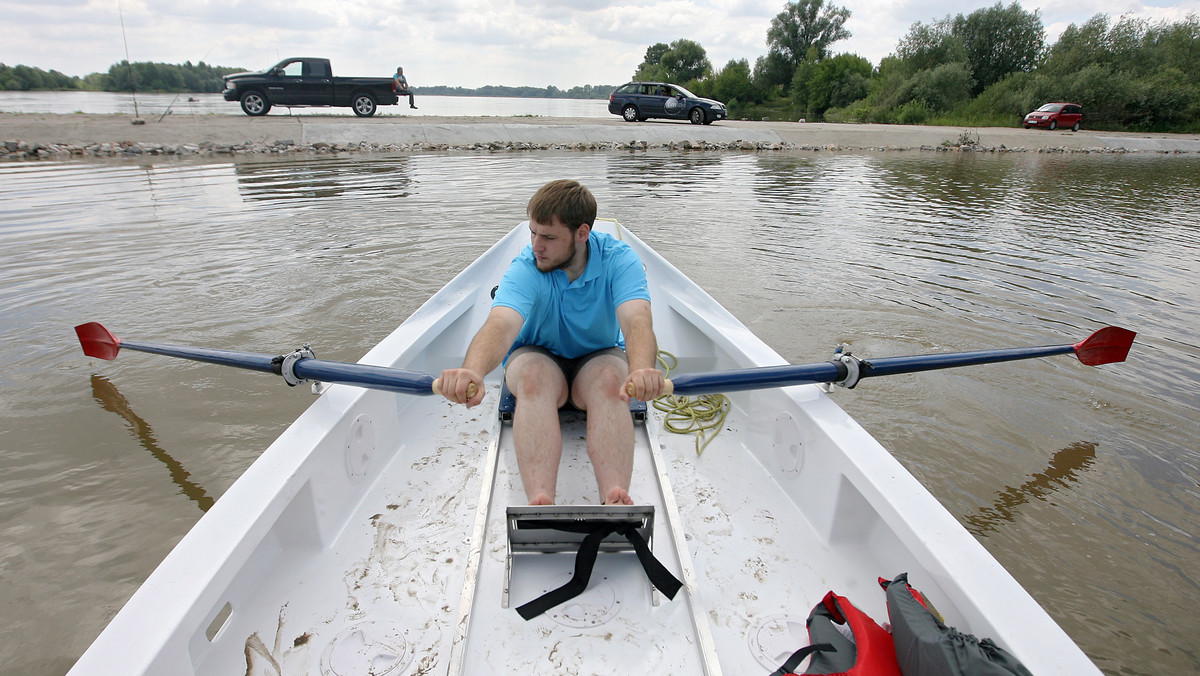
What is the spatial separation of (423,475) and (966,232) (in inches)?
310

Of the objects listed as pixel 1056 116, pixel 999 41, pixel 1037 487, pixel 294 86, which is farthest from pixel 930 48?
pixel 1037 487

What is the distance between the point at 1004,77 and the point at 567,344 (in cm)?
4240

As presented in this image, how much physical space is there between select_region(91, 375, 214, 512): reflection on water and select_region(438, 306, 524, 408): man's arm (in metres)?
1.45

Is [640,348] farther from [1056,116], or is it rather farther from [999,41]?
[999,41]

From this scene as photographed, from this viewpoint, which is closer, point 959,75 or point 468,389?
point 468,389

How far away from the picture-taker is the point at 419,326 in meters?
2.76

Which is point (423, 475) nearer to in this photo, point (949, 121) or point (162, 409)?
point (162, 409)

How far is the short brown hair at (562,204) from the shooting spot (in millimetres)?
2049

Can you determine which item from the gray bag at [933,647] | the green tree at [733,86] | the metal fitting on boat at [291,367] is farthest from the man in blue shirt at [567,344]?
the green tree at [733,86]

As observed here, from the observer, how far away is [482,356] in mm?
1969

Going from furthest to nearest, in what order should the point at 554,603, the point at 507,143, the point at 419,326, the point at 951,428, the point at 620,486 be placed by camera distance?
the point at 507,143 < the point at 951,428 < the point at 419,326 < the point at 620,486 < the point at 554,603

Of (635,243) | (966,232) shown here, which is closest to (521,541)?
(635,243)

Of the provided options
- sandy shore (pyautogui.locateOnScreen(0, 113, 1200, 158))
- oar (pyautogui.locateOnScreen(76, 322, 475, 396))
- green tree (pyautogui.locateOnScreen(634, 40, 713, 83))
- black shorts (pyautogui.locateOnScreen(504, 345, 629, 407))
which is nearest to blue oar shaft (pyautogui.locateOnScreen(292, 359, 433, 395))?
oar (pyautogui.locateOnScreen(76, 322, 475, 396))

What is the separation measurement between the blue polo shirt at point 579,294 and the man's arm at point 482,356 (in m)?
0.12
